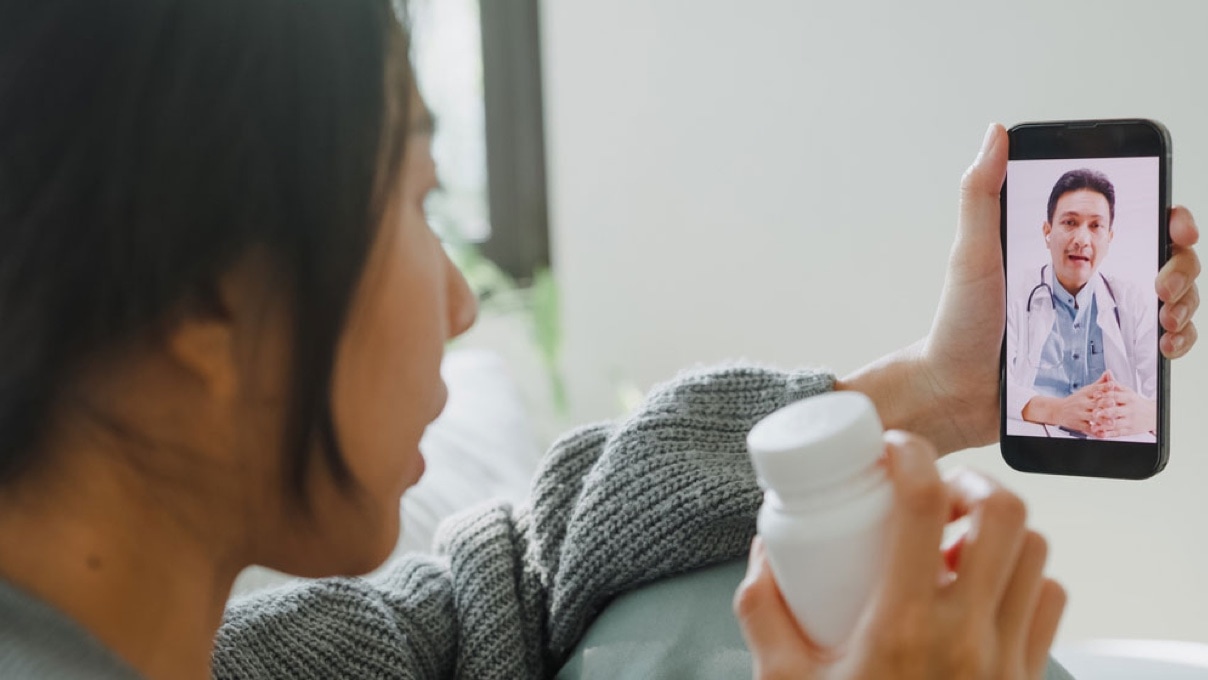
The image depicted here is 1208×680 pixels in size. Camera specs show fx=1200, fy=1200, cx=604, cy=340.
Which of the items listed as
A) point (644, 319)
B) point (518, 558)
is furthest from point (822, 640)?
point (644, 319)

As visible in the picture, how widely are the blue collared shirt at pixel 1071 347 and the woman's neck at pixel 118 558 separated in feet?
1.81

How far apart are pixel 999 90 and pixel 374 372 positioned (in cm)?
106

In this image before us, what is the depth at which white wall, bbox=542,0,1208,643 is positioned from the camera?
1.30 meters

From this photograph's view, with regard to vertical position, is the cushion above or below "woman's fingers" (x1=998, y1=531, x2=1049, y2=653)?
below

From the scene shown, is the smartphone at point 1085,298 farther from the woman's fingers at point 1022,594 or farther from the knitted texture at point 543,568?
the woman's fingers at point 1022,594

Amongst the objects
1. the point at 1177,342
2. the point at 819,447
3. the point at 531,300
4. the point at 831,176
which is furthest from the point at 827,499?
the point at 531,300

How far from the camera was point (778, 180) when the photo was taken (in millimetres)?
1570

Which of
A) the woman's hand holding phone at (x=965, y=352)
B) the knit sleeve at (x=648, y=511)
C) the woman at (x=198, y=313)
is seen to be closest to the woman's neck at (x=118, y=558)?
the woman at (x=198, y=313)

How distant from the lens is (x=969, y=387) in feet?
2.71

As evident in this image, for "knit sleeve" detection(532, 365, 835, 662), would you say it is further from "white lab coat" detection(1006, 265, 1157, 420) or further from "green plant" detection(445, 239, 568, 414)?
"green plant" detection(445, 239, 568, 414)

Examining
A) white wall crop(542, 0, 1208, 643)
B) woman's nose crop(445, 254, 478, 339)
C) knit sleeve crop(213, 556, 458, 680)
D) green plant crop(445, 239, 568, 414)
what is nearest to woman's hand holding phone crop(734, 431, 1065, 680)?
woman's nose crop(445, 254, 478, 339)

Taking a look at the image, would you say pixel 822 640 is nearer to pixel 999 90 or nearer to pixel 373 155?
pixel 373 155

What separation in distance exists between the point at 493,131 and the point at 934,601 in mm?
1595

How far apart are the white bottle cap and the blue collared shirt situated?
479mm
